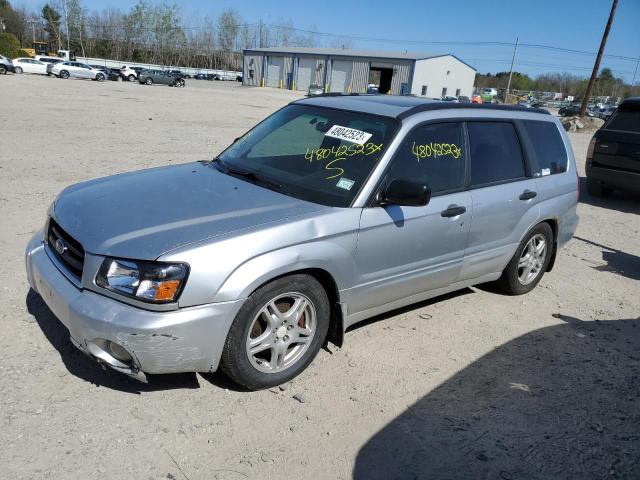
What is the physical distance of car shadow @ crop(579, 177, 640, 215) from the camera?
9.95m

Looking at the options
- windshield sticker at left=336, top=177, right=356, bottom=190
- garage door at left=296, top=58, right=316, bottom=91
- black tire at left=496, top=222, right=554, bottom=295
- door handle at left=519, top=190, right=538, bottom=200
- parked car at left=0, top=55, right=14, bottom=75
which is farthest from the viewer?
garage door at left=296, top=58, right=316, bottom=91

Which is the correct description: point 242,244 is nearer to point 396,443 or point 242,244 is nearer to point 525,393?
point 396,443

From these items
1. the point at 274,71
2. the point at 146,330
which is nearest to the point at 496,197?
the point at 146,330

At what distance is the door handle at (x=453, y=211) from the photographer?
13.2 ft

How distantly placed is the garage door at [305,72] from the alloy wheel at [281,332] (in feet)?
228

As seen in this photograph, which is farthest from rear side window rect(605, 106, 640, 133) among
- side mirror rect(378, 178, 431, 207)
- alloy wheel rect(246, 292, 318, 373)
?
alloy wheel rect(246, 292, 318, 373)

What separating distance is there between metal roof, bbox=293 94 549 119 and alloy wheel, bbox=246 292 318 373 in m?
1.62

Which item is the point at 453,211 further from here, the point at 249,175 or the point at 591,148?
the point at 591,148

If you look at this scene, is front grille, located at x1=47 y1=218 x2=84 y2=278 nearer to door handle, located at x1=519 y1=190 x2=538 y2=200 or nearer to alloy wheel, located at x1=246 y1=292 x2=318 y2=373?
alloy wheel, located at x1=246 y1=292 x2=318 y2=373

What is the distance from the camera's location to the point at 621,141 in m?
9.30

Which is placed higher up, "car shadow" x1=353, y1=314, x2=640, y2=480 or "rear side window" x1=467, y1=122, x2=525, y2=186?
"rear side window" x1=467, y1=122, x2=525, y2=186

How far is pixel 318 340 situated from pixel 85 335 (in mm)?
1434

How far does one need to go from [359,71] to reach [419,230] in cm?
6502

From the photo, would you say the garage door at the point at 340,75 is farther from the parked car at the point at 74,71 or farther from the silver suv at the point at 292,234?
the silver suv at the point at 292,234
